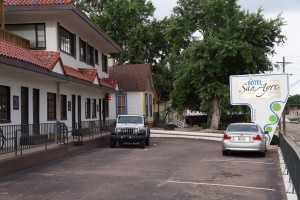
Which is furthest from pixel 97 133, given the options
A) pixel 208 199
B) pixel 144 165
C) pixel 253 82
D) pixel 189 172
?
pixel 208 199

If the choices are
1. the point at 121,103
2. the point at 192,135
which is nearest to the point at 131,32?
the point at 121,103

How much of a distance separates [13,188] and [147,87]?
34818 mm

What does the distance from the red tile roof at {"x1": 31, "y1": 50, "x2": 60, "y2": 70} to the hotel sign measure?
41.7 ft

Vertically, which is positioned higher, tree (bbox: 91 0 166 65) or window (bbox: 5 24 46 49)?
tree (bbox: 91 0 166 65)

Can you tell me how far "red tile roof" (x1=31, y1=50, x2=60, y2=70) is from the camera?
19.2 metres

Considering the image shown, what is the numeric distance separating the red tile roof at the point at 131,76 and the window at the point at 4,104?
26335 mm

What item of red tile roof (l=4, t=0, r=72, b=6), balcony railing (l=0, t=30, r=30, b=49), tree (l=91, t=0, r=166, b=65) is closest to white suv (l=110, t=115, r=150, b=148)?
balcony railing (l=0, t=30, r=30, b=49)

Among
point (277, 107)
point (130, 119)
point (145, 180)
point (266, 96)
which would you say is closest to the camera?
point (145, 180)

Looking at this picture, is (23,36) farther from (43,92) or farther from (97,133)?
(97,133)

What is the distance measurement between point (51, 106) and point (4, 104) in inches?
A: 210

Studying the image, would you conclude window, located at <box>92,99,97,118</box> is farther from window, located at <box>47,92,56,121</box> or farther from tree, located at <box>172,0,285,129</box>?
tree, located at <box>172,0,285,129</box>

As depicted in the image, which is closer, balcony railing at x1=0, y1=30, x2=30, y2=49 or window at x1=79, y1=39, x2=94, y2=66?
balcony railing at x1=0, y1=30, x2=30, y2=49

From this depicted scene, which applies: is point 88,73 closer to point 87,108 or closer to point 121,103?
point 87,108

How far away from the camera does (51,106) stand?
75.7 ft
